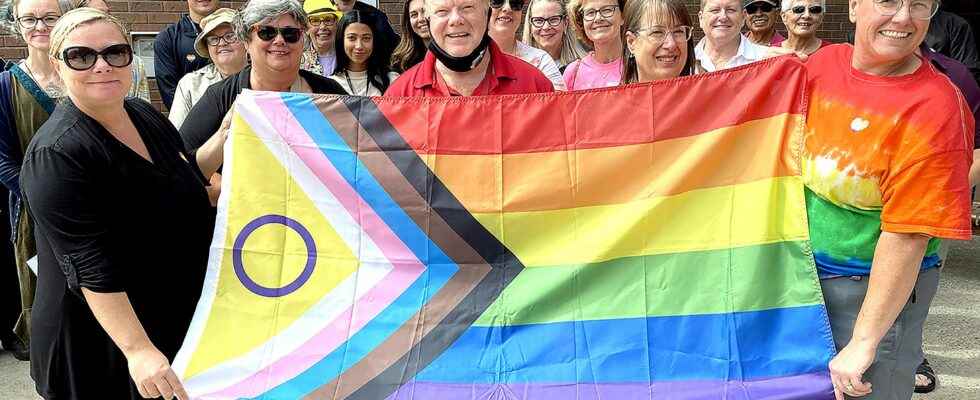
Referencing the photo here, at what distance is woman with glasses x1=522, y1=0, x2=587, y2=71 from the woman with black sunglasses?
1.70m

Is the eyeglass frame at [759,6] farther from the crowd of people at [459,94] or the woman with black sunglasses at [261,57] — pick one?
the woman with black sunglasses at [261,57]

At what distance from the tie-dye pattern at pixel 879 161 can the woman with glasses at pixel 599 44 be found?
1792 mm

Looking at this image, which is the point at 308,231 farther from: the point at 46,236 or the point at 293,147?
the point at 46,236

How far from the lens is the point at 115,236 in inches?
93.0

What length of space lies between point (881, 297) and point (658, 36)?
135 centimetres

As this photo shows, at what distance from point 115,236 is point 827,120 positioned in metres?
2.03

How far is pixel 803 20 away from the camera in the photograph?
4352mm

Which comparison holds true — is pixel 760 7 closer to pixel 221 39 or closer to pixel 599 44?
pixel 599 44

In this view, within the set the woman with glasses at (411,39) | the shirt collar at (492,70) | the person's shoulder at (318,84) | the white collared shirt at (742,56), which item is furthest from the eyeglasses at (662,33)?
the woman with glasses at (411,39)

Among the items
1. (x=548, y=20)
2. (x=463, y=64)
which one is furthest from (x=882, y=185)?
(x=548, y=20)

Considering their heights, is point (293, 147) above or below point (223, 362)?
above

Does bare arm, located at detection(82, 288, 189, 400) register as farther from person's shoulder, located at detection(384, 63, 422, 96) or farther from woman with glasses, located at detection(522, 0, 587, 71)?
woman with glasses, located at detection(522, 0, 587, 71)

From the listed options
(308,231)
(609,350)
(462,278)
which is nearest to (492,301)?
(462,278)

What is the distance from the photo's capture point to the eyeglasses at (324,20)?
4992 millimetres
